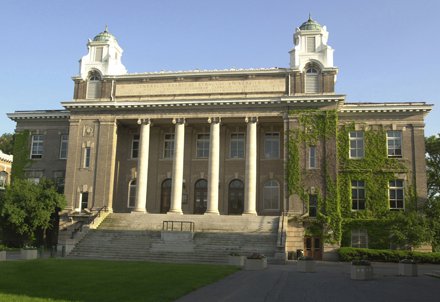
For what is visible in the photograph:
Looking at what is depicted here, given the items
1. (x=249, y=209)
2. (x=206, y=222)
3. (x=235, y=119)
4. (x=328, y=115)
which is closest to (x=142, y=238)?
(x=206, y=222)

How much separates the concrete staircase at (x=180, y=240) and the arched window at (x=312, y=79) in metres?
10.9

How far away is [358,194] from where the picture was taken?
39531mm

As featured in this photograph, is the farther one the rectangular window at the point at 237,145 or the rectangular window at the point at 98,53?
the rectangular window at the point at 98,53

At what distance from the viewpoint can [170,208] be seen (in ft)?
133

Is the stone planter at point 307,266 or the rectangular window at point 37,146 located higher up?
the rectangular window at point 37,146

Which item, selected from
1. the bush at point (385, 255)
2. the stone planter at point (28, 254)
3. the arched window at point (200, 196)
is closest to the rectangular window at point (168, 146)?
the arched window at point (200, 196)

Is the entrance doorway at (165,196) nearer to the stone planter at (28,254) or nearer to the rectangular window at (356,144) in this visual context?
the stone planter at (28,254)

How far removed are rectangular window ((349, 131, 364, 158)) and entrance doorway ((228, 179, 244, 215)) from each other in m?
9.67

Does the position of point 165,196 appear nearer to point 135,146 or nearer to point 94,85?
point 135,146

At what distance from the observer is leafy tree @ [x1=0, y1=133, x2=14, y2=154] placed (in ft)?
234

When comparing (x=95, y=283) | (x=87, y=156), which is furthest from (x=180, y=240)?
(x=95, y=283)

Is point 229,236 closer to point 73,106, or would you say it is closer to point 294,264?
point 294,264

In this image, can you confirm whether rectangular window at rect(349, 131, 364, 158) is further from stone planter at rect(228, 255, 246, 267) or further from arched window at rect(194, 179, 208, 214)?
stone planter at rect(228, 255, 246, 267)

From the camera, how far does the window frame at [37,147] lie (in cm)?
4644
